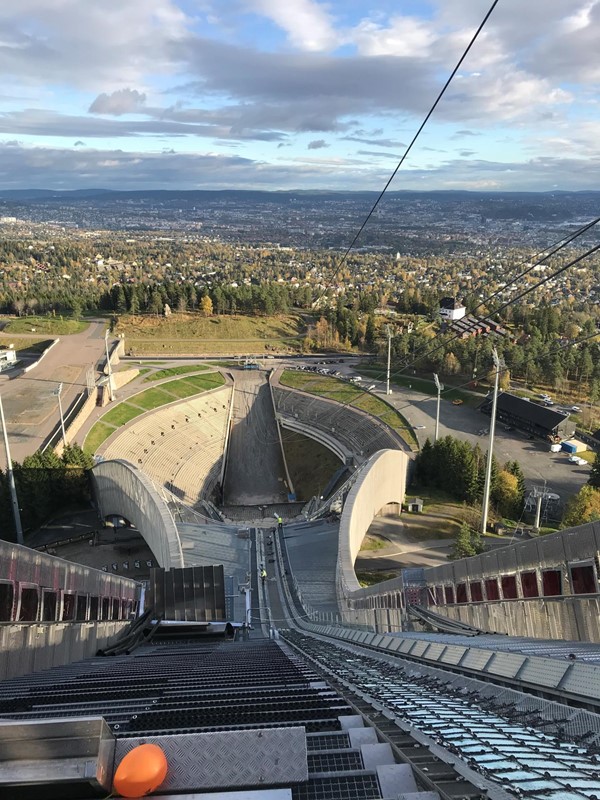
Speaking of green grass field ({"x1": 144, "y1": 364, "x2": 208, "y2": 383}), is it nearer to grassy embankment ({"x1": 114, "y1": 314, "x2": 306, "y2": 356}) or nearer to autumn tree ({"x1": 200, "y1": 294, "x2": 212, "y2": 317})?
grassy embankment ({"x1": 114, "y1": 314, "x2": 306, "y2": 356})

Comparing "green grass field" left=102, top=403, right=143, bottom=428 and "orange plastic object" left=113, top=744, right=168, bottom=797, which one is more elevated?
"orange plastic object" left=113, top=744, right=168, bottom=797

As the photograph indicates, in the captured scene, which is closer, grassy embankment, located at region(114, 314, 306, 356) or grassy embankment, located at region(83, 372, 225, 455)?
grassy embankment, located at region(83, 372, 225, 455)

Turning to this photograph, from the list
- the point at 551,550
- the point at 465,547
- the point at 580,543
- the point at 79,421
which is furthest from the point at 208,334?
the point at 580,543

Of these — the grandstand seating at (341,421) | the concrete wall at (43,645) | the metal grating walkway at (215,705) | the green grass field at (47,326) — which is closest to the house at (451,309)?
the grandstand seating at (341,421)

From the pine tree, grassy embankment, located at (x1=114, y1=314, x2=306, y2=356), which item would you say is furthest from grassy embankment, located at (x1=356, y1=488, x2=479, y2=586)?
grassy embankment, located at (x1=114, y1=314, x2=306, y2=356)

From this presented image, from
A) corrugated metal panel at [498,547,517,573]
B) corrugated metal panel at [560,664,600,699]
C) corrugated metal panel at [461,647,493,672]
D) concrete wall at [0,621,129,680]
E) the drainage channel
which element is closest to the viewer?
the drainage channel

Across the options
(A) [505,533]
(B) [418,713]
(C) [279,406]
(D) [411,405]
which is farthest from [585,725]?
(C) [279,406]

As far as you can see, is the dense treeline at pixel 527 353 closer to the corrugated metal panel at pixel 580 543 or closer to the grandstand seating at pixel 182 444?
the grandstand seating at pixel 182 444

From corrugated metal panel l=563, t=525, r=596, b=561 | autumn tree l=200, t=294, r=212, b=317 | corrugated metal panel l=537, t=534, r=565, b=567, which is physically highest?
autumn tree l=200, t=294, r=212, b=317

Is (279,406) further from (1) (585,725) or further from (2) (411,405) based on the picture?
(1) (585,725)
